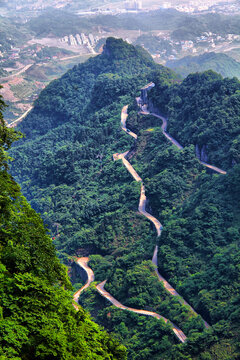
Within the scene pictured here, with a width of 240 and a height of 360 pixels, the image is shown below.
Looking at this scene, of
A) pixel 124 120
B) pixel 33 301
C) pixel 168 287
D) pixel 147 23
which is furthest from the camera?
pixel 147 23

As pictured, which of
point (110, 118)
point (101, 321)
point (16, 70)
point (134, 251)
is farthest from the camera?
point (16, 70)

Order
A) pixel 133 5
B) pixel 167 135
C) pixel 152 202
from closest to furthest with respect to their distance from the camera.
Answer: pixel 152 202 < pixel 167 135 < pixel 133 5

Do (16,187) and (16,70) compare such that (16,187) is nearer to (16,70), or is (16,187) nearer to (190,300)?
(190,300)

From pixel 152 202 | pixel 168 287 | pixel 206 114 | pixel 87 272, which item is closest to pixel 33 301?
pixel 168 287

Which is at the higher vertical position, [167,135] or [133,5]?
[167,135]

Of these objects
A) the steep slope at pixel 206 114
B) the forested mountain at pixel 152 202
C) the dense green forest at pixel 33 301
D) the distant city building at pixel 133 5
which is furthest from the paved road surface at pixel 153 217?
the distant city building at pixel 133 5

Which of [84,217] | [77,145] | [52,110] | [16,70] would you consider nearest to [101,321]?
[84,217]

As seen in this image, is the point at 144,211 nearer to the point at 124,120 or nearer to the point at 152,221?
the point at 152,221

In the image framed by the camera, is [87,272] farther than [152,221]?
No

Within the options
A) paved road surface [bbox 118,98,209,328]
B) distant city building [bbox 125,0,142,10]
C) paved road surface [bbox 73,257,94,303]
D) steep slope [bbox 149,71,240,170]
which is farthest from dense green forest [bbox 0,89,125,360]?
distant city building [bbox 125,0,142,10]
